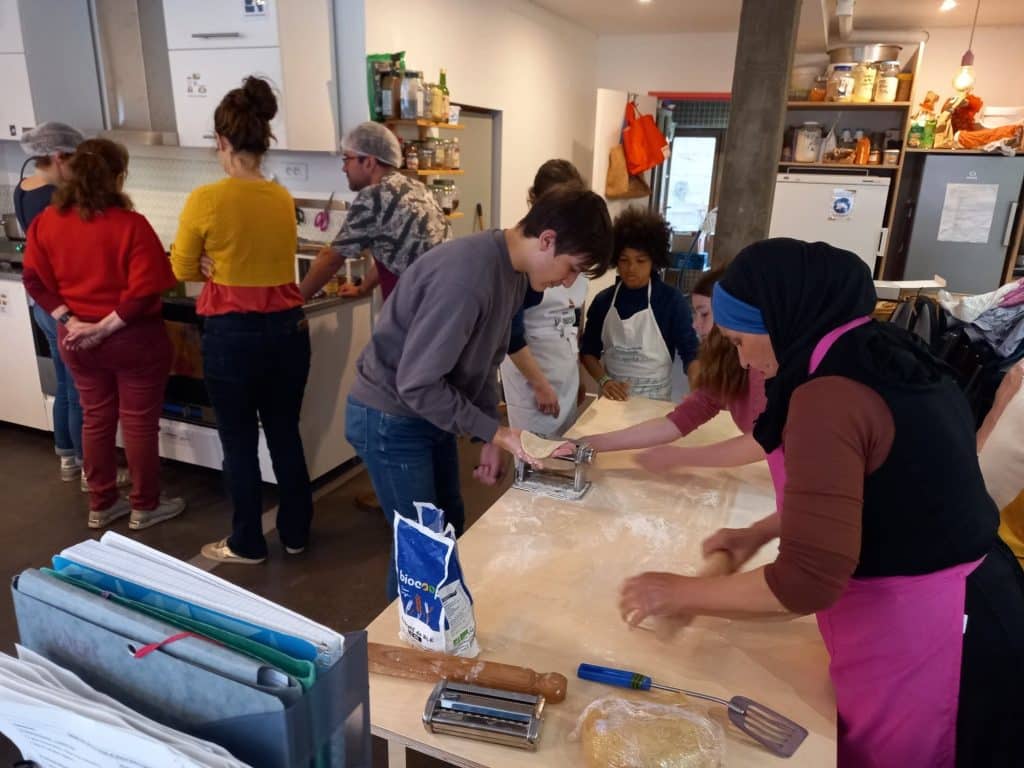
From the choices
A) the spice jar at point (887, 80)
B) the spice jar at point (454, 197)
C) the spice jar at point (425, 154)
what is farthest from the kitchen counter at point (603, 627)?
the spice jar at point (887, 80)

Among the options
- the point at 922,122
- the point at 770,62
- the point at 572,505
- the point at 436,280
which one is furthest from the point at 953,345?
the point at 922,122

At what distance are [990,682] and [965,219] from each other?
4.49m

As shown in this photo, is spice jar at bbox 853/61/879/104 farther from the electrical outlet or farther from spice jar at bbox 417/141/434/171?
the electrical outlet

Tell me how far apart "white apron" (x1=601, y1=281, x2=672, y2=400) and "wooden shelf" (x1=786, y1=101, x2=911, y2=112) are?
113 inches

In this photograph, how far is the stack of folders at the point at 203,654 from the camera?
0.49m

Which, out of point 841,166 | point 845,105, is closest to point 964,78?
point 845,105

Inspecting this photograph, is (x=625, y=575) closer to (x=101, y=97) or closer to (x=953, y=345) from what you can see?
(x=953, y=345)

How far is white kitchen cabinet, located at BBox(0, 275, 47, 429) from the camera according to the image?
333cm

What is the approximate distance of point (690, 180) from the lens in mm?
7379

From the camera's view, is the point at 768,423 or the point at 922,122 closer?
the point at 768,423

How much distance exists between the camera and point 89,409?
2.72m

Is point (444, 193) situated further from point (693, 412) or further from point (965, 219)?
point (965, 219)

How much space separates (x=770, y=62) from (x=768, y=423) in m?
2.27

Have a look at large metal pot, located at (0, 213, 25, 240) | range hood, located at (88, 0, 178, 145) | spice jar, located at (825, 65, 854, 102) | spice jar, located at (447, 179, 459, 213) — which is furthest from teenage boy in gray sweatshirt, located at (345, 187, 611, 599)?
spice jar, located at (825, 65, 854, 102)
